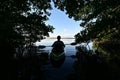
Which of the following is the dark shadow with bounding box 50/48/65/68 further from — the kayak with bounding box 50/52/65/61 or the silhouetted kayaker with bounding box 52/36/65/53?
the silhouetted kayaker with bounding box 52/36/65/53

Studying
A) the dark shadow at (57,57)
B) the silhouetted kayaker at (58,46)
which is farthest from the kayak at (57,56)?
the silhouetted kayaker at (58,46)

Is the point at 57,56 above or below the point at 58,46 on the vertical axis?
below

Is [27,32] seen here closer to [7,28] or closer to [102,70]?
[7,28]

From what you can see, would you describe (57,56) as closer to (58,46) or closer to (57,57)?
(57,57)

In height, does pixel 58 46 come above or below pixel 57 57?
above

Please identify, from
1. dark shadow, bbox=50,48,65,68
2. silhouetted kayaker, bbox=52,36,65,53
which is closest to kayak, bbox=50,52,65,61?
dark shadow, bbox=50,48,65,68

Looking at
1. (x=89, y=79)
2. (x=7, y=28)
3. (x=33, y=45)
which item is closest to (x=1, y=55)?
(x=7, y=28)

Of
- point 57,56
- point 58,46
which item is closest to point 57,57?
point 57,56

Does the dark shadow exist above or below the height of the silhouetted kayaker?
below

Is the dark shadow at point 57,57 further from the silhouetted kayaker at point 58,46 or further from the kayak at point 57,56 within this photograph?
the silhouetted kayaker at point 58,46

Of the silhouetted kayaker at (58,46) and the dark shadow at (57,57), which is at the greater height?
the silhouetted kayaker at (58,46)

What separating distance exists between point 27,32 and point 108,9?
11605 mm

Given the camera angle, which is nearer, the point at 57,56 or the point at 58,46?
the point at 57,56

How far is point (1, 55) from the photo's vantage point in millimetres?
18406
